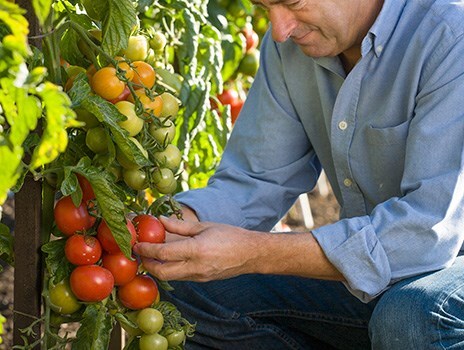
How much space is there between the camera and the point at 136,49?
1.51 metres

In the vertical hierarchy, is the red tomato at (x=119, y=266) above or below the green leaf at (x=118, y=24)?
below

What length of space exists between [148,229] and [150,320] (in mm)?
150

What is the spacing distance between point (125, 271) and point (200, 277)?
0.17m

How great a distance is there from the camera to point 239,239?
1586mm

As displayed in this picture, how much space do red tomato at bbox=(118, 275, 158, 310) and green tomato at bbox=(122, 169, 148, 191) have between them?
156 mm

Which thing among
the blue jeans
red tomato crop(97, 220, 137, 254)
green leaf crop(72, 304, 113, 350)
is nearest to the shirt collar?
the blue jeans

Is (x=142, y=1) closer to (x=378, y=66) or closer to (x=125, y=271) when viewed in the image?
(x=378, y=66)

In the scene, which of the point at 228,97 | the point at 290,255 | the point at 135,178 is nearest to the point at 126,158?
the point at 135,178

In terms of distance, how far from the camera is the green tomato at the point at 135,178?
1.46 metres

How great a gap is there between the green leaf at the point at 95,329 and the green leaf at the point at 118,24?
416 mm

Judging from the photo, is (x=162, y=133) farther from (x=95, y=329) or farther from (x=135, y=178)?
(x=95, y=329)

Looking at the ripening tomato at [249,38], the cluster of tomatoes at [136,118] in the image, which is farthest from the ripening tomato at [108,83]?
the ripening tomato at [249,38]

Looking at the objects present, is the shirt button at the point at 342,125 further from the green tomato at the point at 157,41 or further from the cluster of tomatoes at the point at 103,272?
the cluster of tomatoes at the point at 103,272

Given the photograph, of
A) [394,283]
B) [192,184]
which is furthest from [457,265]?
[192,184]
